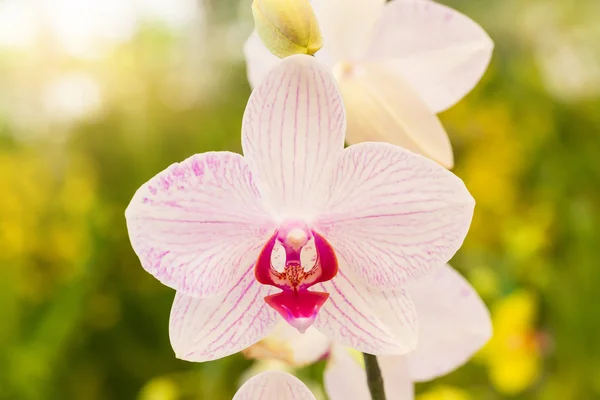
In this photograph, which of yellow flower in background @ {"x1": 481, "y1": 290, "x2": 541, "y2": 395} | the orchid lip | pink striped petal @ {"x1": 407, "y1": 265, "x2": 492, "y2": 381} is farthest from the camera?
yellow flower in background @ {"x1": 481, "y1": 290, "x2": 541, "y2": 395}

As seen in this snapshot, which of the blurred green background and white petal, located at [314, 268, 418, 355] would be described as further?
the blurred green background

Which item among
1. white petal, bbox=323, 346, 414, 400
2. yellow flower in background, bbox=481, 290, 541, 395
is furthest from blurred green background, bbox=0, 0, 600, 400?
white petal, bbox=323, 346, 414, 400

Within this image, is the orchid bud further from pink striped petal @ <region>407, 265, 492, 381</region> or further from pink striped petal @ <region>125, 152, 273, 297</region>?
pink striped petal @ <region>407, 265, 492, 381</region>

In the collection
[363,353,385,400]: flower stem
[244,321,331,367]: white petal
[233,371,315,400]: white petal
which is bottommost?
[244,321,331,367]: white petal

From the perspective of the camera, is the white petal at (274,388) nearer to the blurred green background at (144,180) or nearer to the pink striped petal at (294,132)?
the pink striped petal at (294,132)

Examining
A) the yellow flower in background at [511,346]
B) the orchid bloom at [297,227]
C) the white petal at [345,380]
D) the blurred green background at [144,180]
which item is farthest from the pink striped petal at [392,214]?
the yellow flower in background at [511,346]

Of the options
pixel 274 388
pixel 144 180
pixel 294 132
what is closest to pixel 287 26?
pixel 294 132
